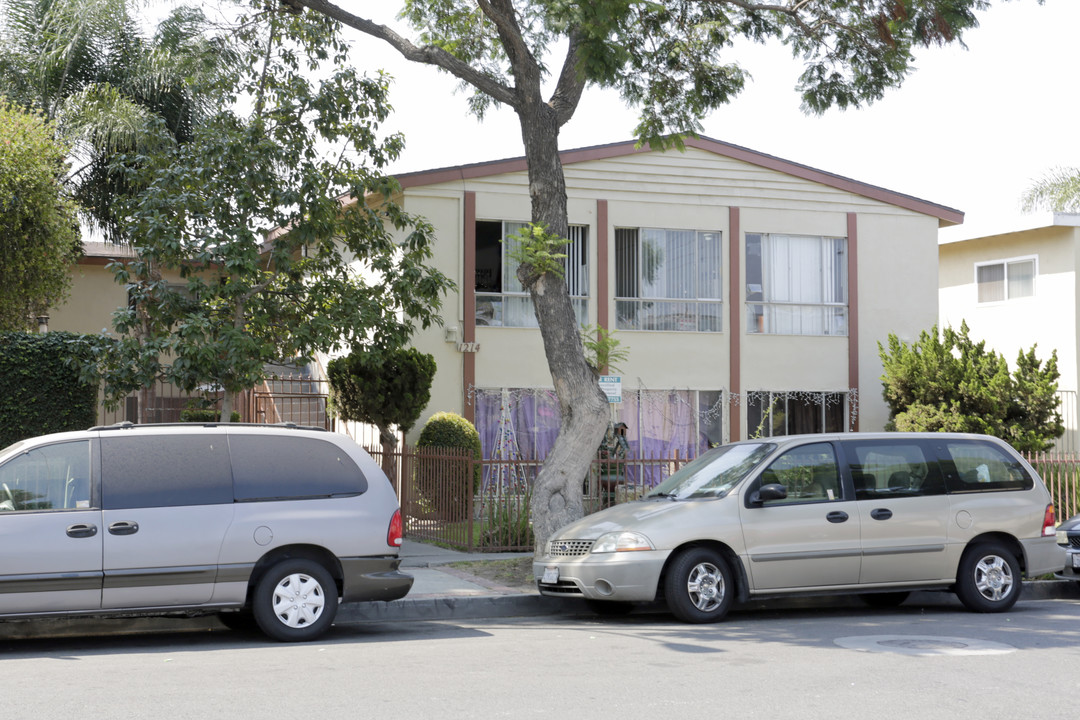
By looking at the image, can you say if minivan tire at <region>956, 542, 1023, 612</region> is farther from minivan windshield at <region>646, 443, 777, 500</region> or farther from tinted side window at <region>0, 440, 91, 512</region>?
tinted side window at <region>0, 440, 91, 512</region>

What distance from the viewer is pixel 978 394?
59.7 ft

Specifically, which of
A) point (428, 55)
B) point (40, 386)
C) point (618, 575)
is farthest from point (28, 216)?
point (618, 575)

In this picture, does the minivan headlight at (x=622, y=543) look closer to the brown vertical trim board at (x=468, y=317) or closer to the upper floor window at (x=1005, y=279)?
the brown vertical trim board at (x=468, y=317)

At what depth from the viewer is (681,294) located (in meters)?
20.4

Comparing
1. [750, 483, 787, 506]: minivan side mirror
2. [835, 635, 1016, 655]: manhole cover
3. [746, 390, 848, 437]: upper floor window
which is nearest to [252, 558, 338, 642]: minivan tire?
[750, 483, 787, 506]: minivan side mirror

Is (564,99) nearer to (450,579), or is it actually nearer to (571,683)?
(450,579)

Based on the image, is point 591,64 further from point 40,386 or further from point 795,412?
point 795,412

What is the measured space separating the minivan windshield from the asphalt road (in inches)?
44.9

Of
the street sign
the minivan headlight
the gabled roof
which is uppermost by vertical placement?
the gabled roof

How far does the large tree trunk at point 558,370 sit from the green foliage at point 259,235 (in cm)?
270

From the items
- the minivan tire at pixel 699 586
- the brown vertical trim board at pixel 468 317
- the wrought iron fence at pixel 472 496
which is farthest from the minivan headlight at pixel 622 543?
the brown vertical trim board at pixel 468 317

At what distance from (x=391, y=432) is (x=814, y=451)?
9521 mm

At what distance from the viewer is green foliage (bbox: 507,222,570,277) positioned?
11.5 meters

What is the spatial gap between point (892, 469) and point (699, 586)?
218 cm
